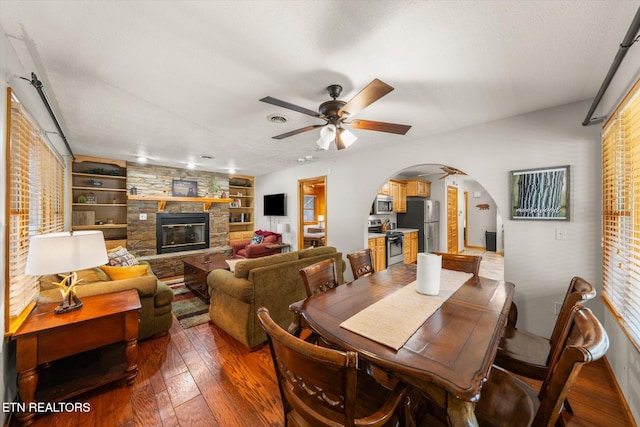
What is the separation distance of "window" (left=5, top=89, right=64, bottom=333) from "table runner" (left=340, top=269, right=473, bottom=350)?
7.08 feet

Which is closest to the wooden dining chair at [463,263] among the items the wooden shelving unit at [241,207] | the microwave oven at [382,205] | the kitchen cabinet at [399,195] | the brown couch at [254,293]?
the brown couch at [254,293]

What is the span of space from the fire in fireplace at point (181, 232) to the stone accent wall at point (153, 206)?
10 centimetres

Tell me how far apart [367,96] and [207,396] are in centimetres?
250

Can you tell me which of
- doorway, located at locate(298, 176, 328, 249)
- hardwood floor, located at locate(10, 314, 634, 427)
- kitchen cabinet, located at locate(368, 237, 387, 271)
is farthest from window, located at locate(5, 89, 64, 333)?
doorway, located at locate(298, 176, 328, 249)

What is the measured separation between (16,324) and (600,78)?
4520 millimetres

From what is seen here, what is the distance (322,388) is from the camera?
88 centimetres

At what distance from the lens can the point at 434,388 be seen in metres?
0.94

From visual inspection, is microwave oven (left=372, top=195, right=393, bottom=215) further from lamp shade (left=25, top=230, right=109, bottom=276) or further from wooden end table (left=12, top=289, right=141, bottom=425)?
lamp shade (left=25, top=230, right=109, bottom=276)

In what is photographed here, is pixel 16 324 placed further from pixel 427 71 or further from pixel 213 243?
pixel 213 243

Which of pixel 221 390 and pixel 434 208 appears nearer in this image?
pixel 221 390

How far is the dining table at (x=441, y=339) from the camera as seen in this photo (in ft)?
2.92

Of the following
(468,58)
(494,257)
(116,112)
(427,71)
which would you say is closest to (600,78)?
(468,58)

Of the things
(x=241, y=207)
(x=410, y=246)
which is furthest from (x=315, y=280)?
(x=241, y=207)

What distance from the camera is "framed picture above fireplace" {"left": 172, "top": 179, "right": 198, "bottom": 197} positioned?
5.73 m
